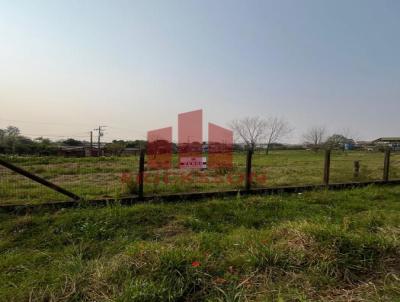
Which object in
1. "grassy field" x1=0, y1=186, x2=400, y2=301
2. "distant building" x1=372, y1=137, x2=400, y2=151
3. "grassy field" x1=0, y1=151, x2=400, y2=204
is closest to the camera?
"grassy field" x1=0, y1=186, x2=400, y2=301

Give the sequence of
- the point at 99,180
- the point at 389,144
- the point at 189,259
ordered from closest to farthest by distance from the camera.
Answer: the point at 189,259
the point at 99,180
the point at 389,144

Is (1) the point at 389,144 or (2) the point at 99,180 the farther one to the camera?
(1) the point at 389,144

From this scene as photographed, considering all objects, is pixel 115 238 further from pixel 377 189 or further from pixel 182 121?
pixel 377 189

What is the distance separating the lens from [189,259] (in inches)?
131

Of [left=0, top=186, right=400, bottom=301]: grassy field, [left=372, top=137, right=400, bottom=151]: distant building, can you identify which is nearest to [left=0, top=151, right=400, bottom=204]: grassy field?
[left=0, top=186, right=400, bottom=301]: grassy field

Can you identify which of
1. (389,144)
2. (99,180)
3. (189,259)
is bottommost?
(189,259)

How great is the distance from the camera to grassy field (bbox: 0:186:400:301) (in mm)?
2973

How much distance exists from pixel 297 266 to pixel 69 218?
3749 millimetres

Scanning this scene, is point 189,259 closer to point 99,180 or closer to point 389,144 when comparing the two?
point 99,180

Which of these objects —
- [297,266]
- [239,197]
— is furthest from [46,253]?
[239,197]

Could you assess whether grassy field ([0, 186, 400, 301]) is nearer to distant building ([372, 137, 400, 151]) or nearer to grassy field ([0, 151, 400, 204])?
grassy field ([0, 151, 400, 204])

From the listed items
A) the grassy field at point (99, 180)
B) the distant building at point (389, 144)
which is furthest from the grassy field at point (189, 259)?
the distant building at point (389, 144)

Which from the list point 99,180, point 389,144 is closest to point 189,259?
point 99,180

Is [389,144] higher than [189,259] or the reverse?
higher
